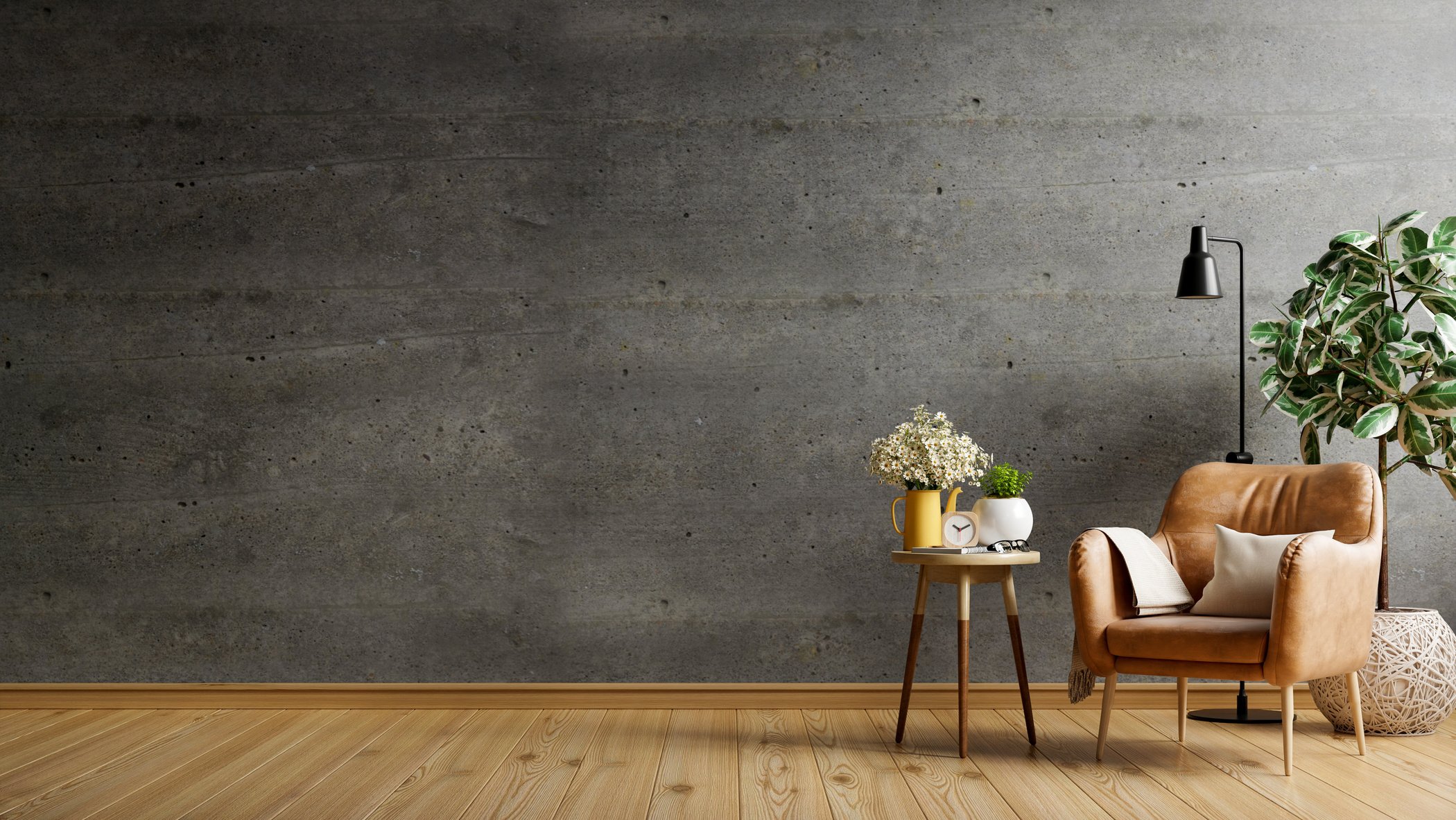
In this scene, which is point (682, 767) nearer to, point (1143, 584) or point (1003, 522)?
point (1003, 522)

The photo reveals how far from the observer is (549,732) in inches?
139

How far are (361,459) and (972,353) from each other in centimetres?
235

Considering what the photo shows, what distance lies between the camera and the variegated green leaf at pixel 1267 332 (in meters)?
3.59

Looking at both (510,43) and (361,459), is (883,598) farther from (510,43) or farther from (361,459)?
(510,43)

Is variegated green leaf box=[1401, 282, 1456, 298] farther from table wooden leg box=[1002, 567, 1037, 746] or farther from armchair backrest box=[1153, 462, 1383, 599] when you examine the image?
table wooden leg box=[1002, 567, 1037, 746]

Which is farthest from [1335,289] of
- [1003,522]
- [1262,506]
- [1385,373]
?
[1003,522]

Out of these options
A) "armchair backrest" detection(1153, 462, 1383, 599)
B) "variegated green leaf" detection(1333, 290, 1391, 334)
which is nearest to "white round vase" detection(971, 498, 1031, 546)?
"armchair backrest" detection(1153, 462, 1383, 599)

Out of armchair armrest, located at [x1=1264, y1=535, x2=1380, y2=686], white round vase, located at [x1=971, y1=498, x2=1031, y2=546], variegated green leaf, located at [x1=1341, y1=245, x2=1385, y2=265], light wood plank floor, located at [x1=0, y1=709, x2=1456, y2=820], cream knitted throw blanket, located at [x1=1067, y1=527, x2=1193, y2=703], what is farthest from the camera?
variegated green leaf, located at [x1=1341, y1=245, x2=1385, y2=265]

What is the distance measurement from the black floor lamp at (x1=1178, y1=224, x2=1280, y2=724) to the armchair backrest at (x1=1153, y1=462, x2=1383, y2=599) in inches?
5.8

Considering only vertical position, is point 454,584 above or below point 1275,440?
below

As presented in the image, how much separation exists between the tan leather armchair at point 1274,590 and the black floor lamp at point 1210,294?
232mm

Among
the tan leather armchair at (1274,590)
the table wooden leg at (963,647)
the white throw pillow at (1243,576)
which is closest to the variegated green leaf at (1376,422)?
the tan leather armchair at (1274,590)

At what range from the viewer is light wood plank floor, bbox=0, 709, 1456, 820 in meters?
2.65

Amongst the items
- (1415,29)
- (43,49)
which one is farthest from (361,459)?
(1415,29)
